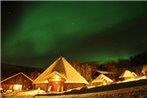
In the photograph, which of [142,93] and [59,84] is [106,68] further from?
[142,93]

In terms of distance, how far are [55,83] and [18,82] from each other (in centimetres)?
1872

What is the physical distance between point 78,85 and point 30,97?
15565 mm

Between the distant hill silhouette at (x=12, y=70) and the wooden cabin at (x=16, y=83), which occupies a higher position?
the distant hill silhouette at (x=12, y=70)

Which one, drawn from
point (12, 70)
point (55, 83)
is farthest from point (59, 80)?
point (12, 70)

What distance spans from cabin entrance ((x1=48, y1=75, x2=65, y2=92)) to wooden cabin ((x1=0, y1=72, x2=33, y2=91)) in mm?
17246

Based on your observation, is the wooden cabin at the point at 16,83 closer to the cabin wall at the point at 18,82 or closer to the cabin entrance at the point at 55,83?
the cabin wall at the point at 18,82

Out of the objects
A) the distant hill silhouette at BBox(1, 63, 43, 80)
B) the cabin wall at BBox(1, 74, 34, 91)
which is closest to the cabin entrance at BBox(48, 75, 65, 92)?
the cabin wall at BBox(1, 74, 34, 91)

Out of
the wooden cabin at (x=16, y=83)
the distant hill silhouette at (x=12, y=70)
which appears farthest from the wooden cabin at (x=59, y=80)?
the distant hill silhouette at (x=12, y=70)

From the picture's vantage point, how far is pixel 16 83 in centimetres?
5694

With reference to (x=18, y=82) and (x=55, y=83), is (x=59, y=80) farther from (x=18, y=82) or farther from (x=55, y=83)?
(x=18, y=82)

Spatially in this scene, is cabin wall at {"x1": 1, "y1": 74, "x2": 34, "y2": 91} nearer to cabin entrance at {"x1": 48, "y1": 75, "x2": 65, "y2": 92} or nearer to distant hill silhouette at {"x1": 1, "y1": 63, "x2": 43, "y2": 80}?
distant hill silhouette at {"x1": 1, "y1": 63, "x2": 43, "y2": 80}

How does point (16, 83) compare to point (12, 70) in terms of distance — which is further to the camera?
point (12, 70)

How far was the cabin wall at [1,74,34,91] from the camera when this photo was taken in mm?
56306

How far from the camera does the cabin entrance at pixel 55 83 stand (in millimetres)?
40625
